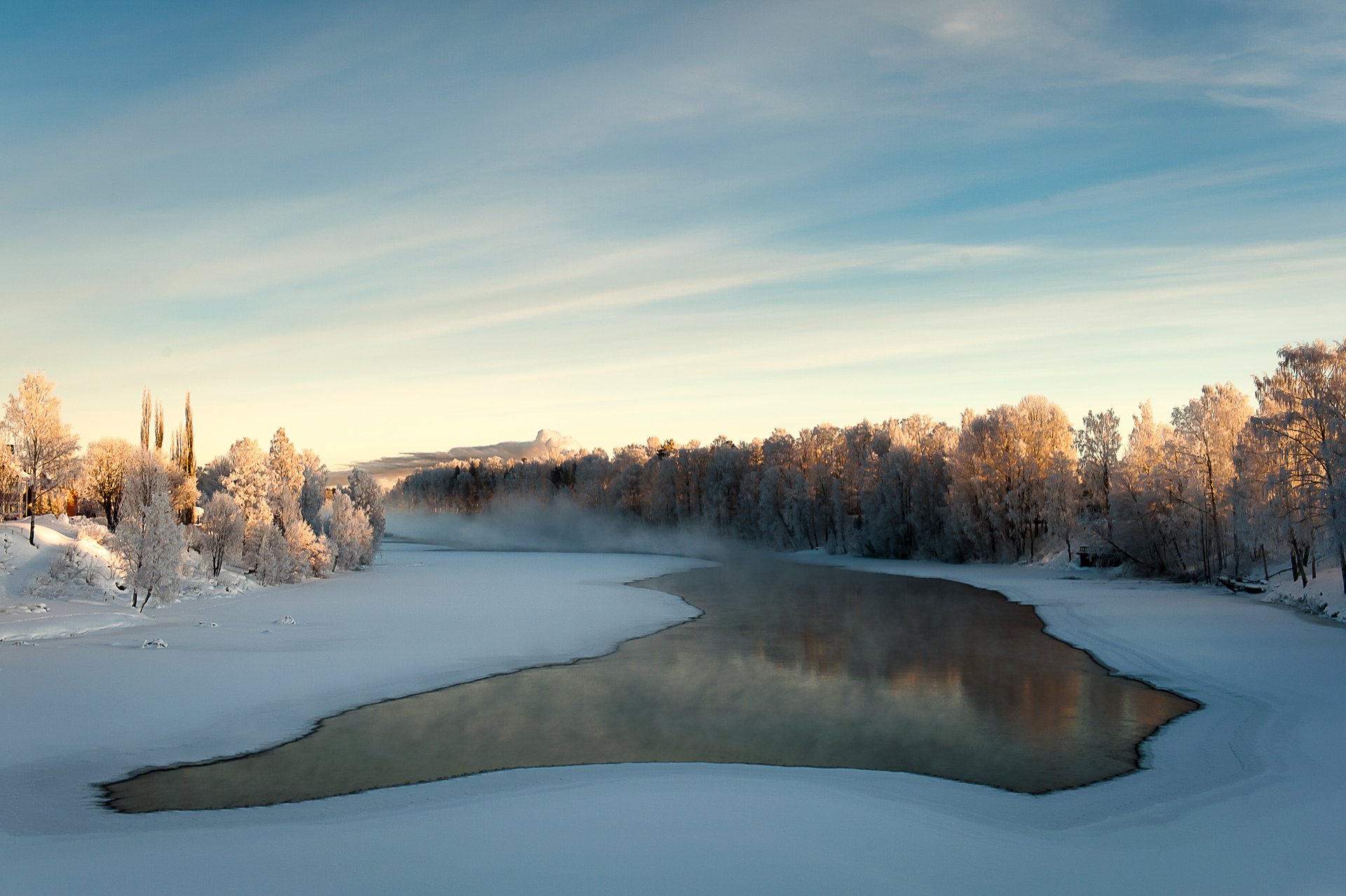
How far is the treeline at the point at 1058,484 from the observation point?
90.5ft

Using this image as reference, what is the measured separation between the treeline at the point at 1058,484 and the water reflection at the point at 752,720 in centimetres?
1194

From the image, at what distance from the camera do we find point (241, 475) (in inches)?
1706

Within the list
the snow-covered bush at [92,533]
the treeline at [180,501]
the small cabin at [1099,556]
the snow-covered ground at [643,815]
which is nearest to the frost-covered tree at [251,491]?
the treeline at [180,501]

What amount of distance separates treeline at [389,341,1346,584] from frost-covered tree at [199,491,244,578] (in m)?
40.8

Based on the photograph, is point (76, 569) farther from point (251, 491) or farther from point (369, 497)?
point (369, 497)

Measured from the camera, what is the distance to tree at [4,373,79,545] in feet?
119

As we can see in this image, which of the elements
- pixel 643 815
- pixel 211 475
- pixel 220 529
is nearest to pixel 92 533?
pixel 220 529

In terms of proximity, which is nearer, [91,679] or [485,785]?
[485,785]

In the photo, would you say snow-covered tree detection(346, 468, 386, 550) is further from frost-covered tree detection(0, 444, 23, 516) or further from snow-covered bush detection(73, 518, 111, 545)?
frost-covered tree detection(0, 444, 23, 516)

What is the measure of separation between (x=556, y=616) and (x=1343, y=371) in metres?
26.2

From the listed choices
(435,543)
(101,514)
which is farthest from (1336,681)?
(435,543)

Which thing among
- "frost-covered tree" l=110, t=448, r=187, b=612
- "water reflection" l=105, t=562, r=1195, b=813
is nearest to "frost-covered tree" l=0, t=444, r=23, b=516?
"frost-covered tree" l=110, t=448, r=187, b=612

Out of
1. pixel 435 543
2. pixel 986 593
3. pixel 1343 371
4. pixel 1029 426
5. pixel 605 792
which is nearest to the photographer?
pixel 605 792

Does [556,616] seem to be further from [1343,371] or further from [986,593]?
[1343,371]
